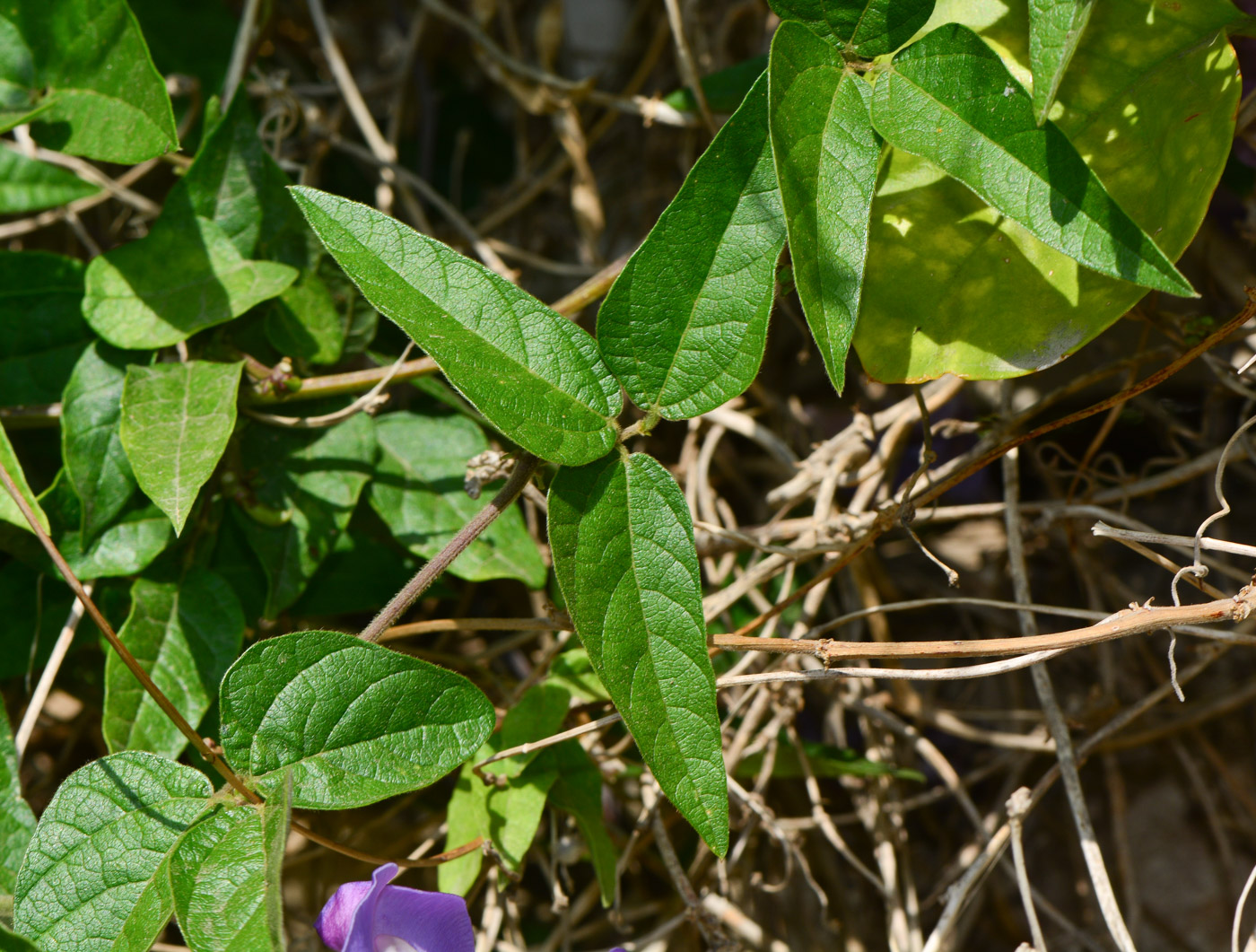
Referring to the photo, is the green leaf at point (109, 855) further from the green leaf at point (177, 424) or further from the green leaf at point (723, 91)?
the green leaf at point (723, 91)

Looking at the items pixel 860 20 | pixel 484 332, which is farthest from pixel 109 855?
pixel 860 20

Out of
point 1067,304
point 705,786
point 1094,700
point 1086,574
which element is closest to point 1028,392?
point 1086,574

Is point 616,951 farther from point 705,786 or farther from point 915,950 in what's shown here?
point 915,950

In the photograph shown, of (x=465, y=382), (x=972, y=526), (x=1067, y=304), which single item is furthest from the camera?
(x=972, y=526)

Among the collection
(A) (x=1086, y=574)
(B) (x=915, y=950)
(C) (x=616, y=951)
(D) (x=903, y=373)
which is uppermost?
(D) (x=903, y=373)

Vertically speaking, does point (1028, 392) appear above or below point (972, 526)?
above

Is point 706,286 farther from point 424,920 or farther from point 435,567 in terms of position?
point 424,920

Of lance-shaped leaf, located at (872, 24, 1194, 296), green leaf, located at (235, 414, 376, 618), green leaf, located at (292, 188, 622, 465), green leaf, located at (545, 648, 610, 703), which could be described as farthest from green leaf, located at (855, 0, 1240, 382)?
green leaf, located at (235, 414, 376, 618)
